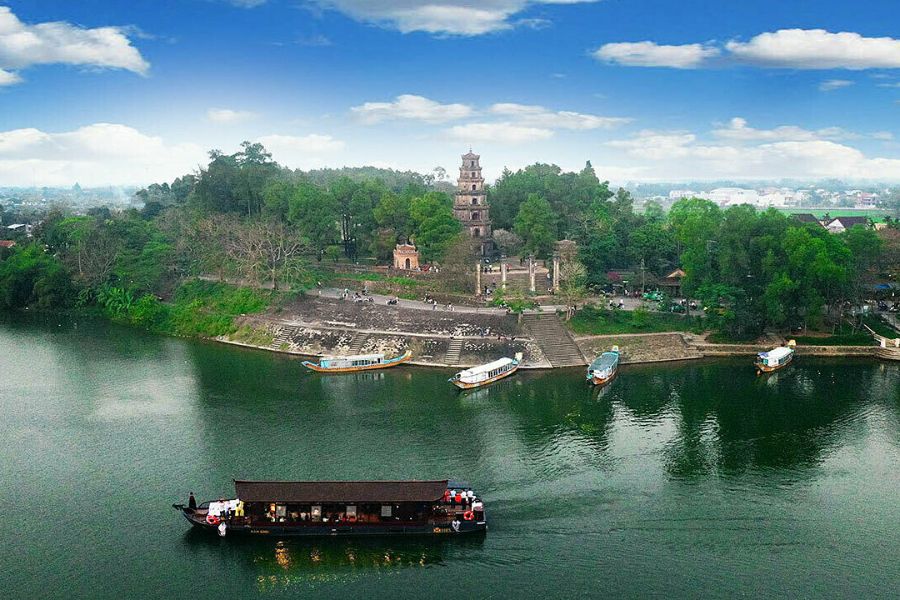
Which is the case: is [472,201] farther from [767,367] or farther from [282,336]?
[767,367]

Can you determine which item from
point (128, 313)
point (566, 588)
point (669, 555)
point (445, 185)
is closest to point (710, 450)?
point (669, 555)

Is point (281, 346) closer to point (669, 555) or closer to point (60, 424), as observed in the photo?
point (60, 424)

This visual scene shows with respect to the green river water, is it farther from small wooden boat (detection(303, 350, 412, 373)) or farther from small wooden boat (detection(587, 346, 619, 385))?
small wooden boat (detection(303, 350, 412, 373))

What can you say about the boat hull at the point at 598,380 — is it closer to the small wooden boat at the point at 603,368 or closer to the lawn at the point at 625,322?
the small wooden boat at the point at 603,368

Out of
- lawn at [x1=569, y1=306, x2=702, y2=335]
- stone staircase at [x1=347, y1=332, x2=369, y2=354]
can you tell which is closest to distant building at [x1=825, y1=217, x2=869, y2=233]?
lawn at [x1=569, y1=306, x2=702, y2=335]

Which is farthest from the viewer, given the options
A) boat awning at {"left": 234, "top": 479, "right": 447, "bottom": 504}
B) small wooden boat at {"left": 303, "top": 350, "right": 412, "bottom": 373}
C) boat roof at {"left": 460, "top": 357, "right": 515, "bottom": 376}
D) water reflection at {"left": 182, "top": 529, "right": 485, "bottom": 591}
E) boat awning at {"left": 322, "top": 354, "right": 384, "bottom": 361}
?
boat awning at {"left": 322, "top": 354, "right": 384, "bottom": 361}

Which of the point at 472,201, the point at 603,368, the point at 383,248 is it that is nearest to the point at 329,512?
the point at 603,368

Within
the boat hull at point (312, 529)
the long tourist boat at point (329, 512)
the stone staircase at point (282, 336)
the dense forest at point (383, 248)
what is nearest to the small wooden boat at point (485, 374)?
the dense forest at point (383, 248)
